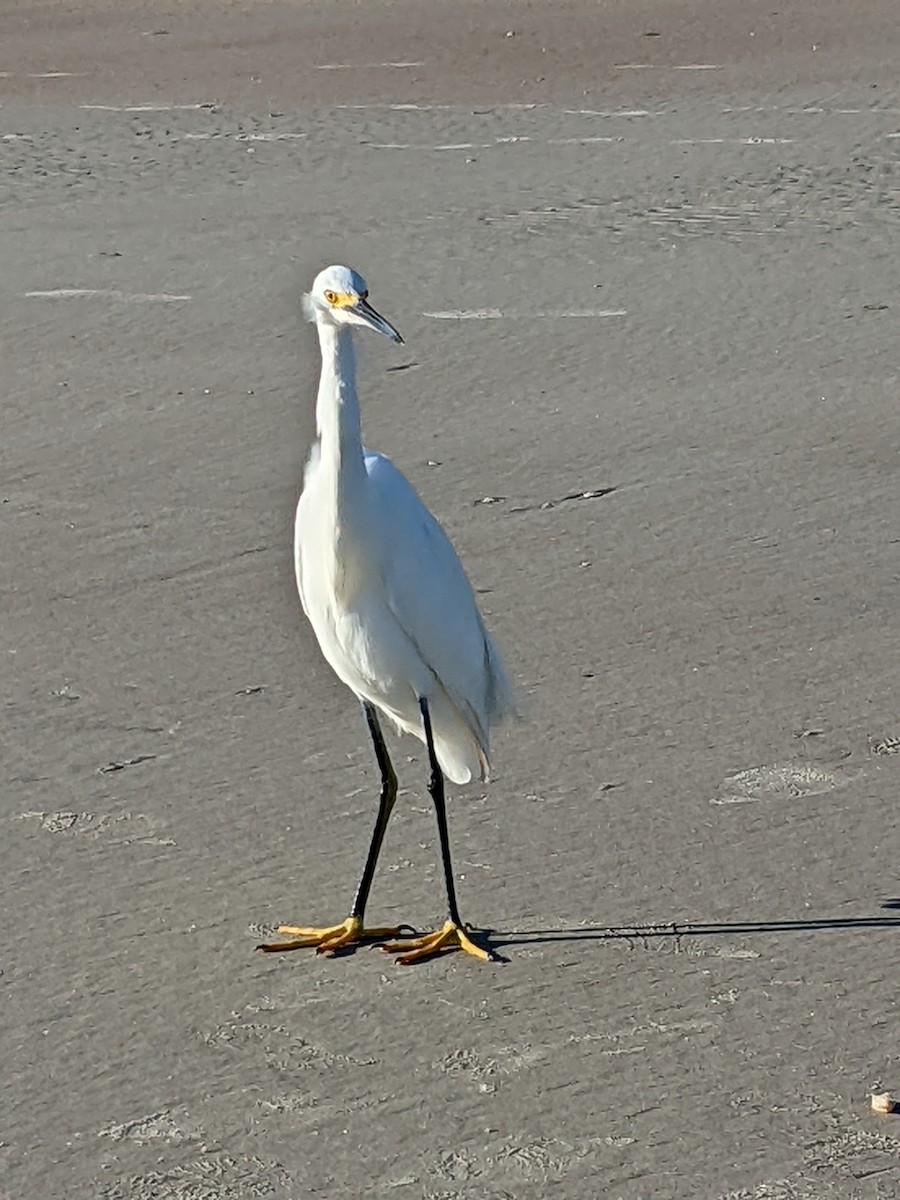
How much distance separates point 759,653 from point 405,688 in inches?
68.4

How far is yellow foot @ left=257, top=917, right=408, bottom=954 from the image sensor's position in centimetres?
456

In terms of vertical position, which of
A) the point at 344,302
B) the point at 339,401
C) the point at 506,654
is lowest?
the point at 506,654

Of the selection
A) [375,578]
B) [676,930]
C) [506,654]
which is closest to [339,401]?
[375,578]

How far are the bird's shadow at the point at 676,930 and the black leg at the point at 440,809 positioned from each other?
110mm

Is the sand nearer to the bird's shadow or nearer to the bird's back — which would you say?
the bird's shadow

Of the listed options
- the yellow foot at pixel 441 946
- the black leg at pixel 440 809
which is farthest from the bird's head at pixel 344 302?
the yellow foot at pixel 441 946

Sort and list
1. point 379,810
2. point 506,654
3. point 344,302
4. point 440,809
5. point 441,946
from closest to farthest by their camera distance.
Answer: point 344,302
point 441,946
point 440,809
point 379,810
point 506,654

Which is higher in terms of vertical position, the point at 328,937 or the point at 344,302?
the point at 344,302

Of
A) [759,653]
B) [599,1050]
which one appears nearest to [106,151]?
[759,653]

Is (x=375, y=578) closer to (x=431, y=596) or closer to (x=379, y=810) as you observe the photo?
(x=431, y=596)

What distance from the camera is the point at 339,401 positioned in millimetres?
4398

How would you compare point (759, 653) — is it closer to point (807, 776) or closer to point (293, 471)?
point (807, 776)

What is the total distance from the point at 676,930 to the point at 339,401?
51.4 inches

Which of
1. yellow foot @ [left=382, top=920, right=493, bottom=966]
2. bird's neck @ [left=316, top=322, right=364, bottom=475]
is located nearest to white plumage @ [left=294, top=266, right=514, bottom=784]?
bird's neck @ [left=316, top=322, right=364, bottom=475]
